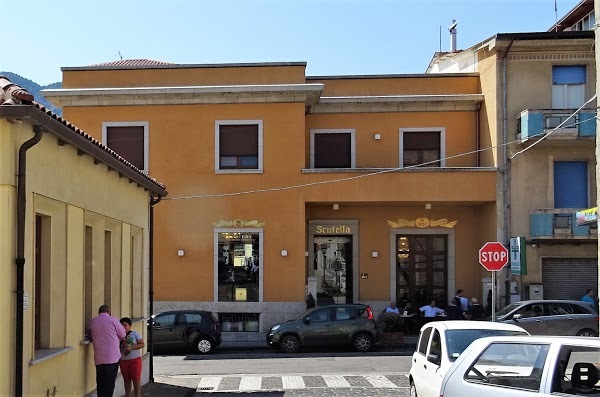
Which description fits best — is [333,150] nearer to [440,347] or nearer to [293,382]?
[293,382]

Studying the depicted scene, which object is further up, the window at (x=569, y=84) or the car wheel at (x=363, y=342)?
the window at (x=569, y=84)

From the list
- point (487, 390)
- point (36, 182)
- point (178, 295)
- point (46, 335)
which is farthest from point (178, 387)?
point (178, 295)

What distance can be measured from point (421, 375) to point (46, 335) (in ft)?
17.5

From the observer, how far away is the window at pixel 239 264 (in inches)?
1255

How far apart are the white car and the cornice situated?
19.0 metres

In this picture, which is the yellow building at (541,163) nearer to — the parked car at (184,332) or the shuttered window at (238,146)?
the shuttered window at (238,146)

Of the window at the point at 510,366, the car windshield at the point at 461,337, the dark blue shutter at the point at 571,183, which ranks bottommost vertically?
the car windshield at the point at 461,337

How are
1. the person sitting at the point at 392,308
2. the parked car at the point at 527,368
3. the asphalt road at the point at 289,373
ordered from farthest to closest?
the person sitting at the point at 392,308 → the asphalt road at the point at 289,373 → the parked car at the point at 527,368

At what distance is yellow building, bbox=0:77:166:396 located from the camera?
1045 cm

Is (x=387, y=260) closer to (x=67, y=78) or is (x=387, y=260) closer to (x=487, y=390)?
(x=67, y=78)

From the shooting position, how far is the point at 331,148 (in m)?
33.4

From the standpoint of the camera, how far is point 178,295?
31953mm

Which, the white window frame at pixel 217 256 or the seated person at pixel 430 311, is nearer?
the seated person at pixel 430 311

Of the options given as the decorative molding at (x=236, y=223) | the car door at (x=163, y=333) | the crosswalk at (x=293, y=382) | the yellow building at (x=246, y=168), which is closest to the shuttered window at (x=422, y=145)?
the yellow building at (x=246, y=168)
